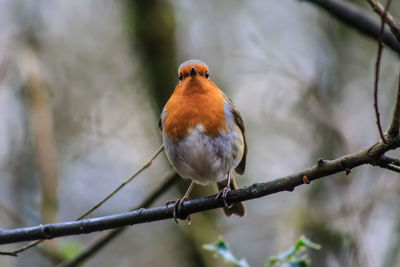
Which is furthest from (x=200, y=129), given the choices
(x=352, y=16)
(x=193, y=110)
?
(x=352, y=16)

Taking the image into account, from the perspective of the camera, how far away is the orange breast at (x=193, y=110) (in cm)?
326

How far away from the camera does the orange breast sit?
326 cm

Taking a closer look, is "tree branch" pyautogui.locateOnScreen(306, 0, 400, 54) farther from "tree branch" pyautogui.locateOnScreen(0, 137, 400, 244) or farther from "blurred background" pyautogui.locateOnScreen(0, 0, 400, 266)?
"tree branch" pyautogui.locateOnScreen(0, 137, 400, 244)

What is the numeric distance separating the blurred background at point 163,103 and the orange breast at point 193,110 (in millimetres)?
1493

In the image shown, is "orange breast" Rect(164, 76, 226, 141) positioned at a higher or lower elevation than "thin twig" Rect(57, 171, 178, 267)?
higher

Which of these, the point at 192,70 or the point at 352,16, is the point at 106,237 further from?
the point at 352,16

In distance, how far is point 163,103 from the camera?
5.65m

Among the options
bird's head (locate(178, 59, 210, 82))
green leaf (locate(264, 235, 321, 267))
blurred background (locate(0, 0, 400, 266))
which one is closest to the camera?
green leaf (locate(264, 235, 321, 267))

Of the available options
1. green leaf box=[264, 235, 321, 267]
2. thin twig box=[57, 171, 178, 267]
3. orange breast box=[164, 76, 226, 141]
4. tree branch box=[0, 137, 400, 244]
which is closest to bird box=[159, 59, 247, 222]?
orange breast box=[164, 76, 226, 141]

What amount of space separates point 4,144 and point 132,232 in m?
2.10

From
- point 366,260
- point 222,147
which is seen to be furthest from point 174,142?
point 366,260

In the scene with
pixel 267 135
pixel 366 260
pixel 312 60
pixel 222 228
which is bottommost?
pixel 366 260

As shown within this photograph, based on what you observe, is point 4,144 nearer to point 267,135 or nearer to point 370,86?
point 267,135

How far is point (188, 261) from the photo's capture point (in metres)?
5.24
